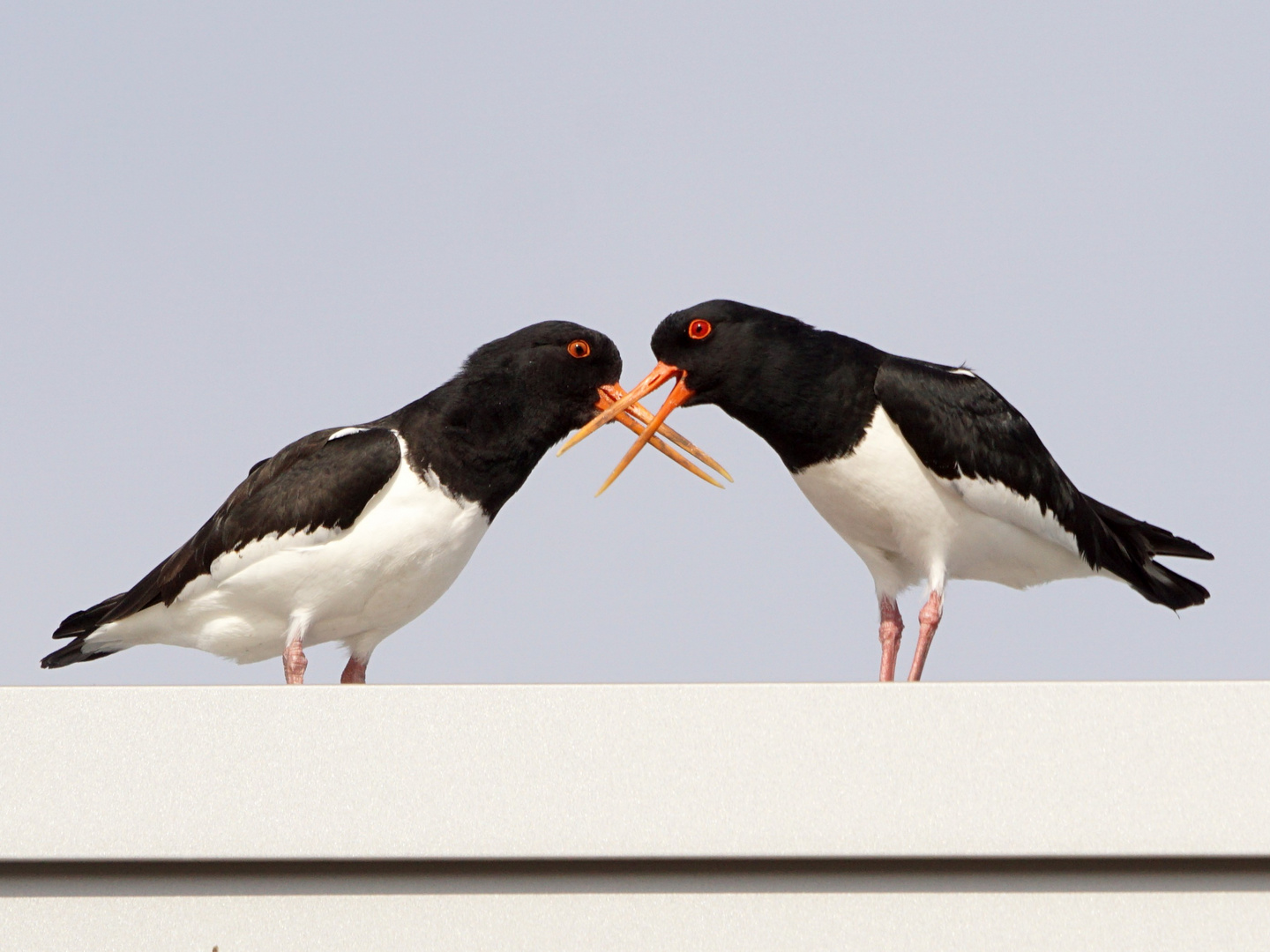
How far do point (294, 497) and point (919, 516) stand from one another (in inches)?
69.3

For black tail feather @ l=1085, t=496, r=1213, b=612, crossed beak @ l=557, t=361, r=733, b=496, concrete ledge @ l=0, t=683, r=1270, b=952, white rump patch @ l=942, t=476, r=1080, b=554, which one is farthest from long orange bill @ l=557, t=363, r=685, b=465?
concrete ledge @ l=0, t=683, r=1270, b=952

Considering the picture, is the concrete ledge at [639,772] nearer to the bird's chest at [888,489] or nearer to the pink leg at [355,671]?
the bird's chest at [888,489]

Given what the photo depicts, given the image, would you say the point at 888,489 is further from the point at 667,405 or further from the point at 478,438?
the point at 478,438

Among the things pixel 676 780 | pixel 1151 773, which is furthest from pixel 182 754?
pixel 1151 773

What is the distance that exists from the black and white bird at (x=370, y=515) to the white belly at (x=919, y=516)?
2.05 feet

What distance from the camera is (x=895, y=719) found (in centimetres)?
217

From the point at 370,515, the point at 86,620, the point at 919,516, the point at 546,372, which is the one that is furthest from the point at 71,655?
the point at 919,516

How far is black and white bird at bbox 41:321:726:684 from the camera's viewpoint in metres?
3.56

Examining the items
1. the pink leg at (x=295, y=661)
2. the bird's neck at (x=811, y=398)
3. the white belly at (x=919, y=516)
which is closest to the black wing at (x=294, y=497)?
the pink leg at (x=295, y=661)

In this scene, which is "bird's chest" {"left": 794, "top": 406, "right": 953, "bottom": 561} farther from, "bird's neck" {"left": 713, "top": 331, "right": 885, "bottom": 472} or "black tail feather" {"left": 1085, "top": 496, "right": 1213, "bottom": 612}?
"black tail feather" {"left": 1085, "top": 496, "right": 1213, "bottom": 612}

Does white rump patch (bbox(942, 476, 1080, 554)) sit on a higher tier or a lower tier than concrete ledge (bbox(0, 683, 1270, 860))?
higher

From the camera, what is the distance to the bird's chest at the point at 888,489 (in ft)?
11.6

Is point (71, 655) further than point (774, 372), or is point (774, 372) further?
point (71, 655)

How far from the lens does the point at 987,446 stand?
12.0ft
